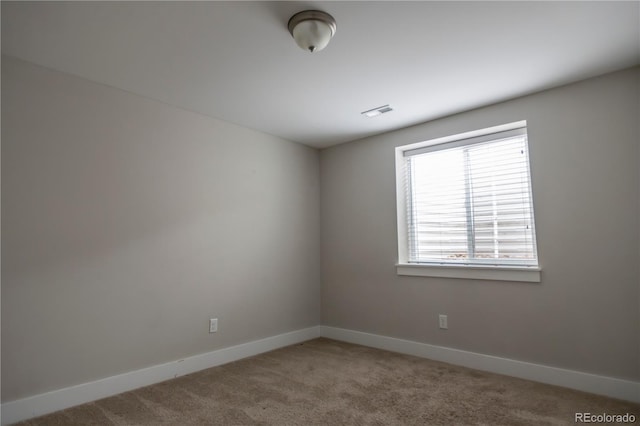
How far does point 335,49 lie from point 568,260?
2.31m

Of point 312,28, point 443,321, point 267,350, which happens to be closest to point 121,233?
point 267,350

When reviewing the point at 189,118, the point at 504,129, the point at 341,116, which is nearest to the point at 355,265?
the point at 341,116

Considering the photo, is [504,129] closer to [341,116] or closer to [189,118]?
[341,116]

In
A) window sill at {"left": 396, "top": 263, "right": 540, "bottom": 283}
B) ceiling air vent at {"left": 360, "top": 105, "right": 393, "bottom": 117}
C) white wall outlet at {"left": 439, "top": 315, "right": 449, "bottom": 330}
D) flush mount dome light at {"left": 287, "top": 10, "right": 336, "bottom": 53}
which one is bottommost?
white wall outlet at {"left": 439, "top": 315, "right": 449, "bottom": 330}

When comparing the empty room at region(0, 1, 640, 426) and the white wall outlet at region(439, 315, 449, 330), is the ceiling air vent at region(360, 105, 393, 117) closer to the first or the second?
the empty room at region(0, 1, 640, 426)

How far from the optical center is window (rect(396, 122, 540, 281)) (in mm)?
3018

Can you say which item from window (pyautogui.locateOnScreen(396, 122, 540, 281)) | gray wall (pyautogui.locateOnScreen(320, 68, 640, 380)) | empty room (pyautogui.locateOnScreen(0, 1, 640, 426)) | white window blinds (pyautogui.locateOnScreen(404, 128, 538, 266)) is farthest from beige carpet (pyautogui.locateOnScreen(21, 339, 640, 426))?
white window blinds (pyautogui.locateOnScreen(404, 128, 538, 266))

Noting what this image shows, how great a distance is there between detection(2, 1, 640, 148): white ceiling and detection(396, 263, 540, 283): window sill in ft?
4.75

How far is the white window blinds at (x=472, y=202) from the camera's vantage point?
9.96 feet

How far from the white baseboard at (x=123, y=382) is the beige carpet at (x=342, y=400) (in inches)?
2.6

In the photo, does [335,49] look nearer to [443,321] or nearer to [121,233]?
[121,233]

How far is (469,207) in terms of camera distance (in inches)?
131

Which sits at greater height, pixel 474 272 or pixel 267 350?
pixel 474 272

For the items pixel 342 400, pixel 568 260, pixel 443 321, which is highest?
pixel 568 260
